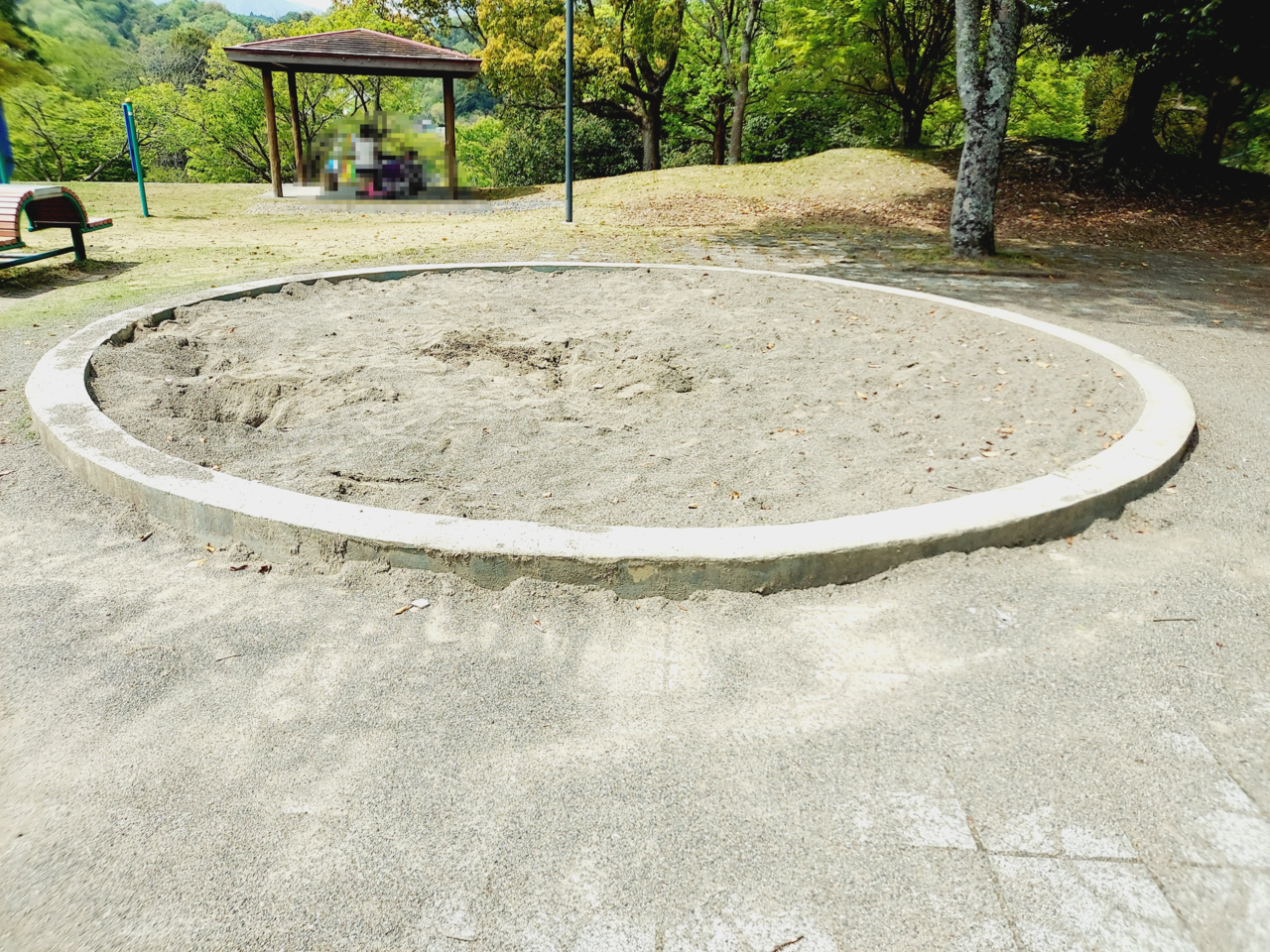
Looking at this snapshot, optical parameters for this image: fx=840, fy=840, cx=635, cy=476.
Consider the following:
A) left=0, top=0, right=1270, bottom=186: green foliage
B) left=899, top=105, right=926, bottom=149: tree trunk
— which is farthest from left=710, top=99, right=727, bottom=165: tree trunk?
left=899, top=105, right=926, bottom=149: tree trunk

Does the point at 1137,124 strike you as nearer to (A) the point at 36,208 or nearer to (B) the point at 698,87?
(B) the point at 698,87

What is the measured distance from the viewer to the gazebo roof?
16.7 m

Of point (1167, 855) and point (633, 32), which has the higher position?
point (633, 32)

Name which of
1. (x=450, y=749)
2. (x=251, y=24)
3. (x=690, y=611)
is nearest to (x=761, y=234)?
(x=690, y=611)

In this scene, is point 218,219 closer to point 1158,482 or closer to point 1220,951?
point 1158,482

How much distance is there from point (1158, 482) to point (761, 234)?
9.53 metres

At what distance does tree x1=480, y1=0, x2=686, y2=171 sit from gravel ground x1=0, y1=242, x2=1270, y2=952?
21171 millimetres

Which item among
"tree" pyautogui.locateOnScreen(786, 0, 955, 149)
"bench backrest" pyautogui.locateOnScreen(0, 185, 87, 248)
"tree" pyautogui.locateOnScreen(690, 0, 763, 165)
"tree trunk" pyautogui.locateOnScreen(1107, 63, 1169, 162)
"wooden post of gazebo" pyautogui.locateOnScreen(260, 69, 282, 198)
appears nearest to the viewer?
"bench backrest" pyautogui.locateOnScreen(0, 185, 87, 248)

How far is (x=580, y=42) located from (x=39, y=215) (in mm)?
16006

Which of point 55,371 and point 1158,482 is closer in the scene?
point 1158,482

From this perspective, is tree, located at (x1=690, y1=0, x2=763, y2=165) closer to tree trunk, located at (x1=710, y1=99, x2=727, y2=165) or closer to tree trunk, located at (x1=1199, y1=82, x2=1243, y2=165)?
tree trunk, located at (x1=710, y1=99, x2=727, y2=165)

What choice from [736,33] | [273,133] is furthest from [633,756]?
[736,33]

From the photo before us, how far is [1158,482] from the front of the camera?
150 inches

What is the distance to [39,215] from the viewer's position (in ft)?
29.4
